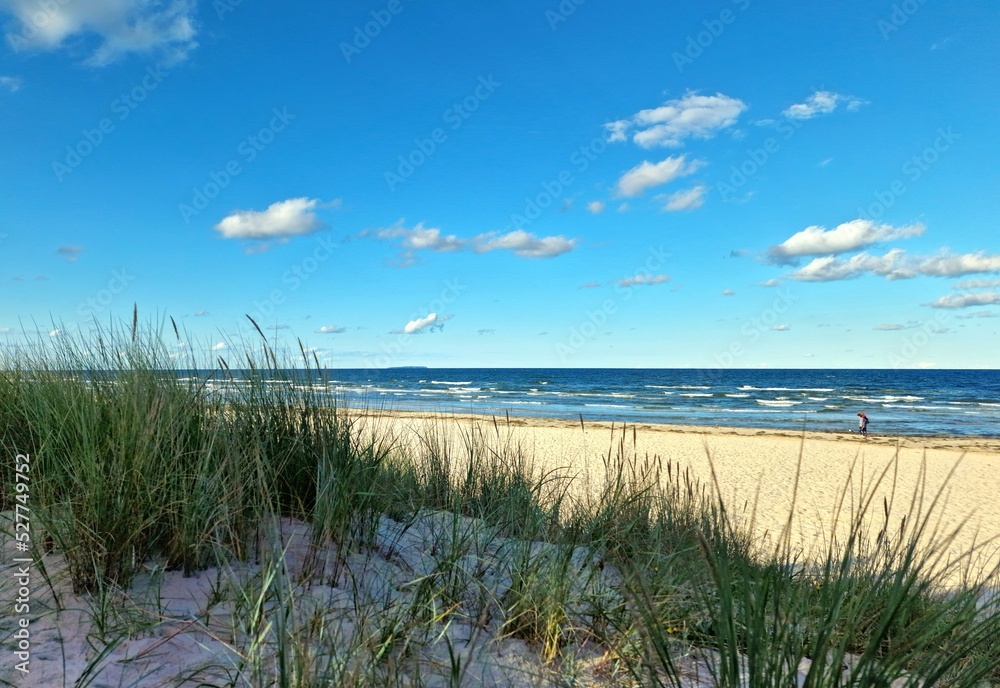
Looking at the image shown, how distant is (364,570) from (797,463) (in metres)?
6.30

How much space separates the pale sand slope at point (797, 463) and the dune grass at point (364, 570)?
3512mm

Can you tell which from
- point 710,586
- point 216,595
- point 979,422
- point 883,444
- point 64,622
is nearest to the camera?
point 64,622

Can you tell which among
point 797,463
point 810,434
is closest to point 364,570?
point 797,463

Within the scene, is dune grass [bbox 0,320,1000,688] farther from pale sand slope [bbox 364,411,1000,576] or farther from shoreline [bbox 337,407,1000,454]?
shoreline [bbox 337,407,1000,454]

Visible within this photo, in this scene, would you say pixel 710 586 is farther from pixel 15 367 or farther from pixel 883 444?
pixel 883 444

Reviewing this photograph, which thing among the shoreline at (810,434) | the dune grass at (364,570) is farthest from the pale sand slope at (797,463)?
the dune grass at (364,570)

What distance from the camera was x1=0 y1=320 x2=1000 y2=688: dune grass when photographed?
83.6 inches

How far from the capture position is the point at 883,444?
20.4m

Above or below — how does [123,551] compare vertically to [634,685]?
above

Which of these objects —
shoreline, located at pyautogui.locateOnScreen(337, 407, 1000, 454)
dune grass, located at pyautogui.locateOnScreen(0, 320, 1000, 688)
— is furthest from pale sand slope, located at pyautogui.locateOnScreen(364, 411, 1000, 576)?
dune grass, located at pyautogui.locateOnScreen(0, 320, 1000, 688)

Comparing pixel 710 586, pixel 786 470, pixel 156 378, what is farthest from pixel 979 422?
pixel 156 378

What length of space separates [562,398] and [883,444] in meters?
24.4

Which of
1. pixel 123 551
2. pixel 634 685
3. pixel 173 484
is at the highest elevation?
pixel 173 484

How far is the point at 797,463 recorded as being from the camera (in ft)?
24.6
